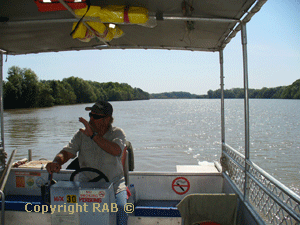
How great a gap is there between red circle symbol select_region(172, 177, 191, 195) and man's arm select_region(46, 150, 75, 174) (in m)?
1.68

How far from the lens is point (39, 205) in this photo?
3121 mm

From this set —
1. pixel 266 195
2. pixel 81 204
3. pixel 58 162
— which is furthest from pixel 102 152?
pixel 266 195

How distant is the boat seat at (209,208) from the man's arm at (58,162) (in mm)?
1313

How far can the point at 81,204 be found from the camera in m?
2.10

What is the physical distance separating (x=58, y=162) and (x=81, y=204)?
0.61 meters

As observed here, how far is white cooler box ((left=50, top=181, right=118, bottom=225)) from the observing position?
2086 mm

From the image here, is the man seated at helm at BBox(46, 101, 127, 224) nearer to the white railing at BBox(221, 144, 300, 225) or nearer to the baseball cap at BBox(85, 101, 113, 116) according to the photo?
the baseball cap at BBox(85, 101, 113, 116)

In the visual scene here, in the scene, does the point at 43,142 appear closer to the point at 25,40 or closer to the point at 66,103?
the point at 25,40

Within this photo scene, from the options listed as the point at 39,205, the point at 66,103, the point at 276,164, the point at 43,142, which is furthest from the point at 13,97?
the point at 39,205

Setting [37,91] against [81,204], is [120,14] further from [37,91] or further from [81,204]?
[37,91]

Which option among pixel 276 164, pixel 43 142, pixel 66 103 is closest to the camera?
pixel 276 164

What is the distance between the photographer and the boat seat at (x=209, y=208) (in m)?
2.72

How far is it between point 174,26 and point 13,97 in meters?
50.8

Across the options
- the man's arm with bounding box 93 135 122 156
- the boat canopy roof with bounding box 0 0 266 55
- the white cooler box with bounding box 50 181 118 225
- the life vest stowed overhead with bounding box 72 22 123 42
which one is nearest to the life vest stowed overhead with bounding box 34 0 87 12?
the boat canopy roof with bounding box 0 0 266 55
